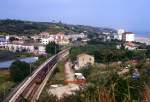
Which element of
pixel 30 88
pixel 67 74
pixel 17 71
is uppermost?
pixel 17 71

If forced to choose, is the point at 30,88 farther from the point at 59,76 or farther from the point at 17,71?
the point at 59,76

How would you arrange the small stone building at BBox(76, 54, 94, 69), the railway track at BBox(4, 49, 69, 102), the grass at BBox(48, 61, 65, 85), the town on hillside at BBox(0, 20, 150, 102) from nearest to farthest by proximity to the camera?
1. the town on hillside at BBox(0, 20, 150, 102)
2. the railway track at BBox(4, 49, 69, 102)
3. the grass at BBox(48, 61, 65, 85)
4. the small stone building at BBox(76, 54, 94, 69)

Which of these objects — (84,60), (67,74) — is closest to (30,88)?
(67,74)

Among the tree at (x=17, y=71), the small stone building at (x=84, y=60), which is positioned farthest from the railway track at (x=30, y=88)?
the small stone building at (x=84, y=60)

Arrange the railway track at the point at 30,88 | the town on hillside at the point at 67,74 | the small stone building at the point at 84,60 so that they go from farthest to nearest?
1. the small stone building at the point at 84,60
2. the railway track at the point at 30,88
3. the town on hillside at the point at 67,74

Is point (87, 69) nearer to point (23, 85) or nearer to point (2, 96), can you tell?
point (23, 85)

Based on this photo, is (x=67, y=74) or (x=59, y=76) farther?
(x=67, y=74)

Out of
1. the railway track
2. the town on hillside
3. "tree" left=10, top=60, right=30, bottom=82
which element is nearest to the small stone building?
the town on hillside

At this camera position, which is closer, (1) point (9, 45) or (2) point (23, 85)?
(2) point (23, 85)

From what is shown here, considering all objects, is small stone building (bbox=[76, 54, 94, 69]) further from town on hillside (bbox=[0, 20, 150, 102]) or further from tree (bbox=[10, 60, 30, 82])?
tree (bbox=[10, 60, 30, 82])

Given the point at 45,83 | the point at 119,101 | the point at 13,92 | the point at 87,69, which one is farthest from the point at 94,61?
the point at 119,101

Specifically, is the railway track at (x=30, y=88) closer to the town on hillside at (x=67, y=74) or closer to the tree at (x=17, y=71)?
the town on hillside at (x=67, y=74)
